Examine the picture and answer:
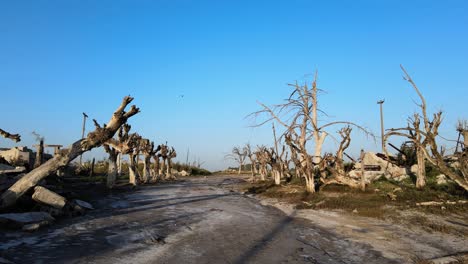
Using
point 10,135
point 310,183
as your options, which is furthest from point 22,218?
point 310,183

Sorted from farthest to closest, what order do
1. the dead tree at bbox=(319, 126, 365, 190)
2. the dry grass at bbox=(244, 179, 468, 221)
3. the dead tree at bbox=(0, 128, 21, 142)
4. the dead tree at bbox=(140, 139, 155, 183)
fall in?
the dead tree at bbox=(140, 139, 155, 183) < the dead tree at bbox=(319, 126, 365, 190) < the dead tree at bbox=(0, 128, 21, 142) < the dry grass at bbox=(244, 179, 468, 221)

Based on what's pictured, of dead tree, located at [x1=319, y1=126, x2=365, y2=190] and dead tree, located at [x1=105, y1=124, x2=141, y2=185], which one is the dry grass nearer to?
dead tree, located at [x1=319, y1=126, x2=365, y2=190]

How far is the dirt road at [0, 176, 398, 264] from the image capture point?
23.2ft

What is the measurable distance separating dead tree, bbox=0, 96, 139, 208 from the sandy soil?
2319 millimetres

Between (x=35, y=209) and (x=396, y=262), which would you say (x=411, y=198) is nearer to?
(x=396, y=262)

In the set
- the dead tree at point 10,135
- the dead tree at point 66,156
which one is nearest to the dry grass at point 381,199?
the dead tree at point 66,156

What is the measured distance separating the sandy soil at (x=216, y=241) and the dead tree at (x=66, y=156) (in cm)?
232

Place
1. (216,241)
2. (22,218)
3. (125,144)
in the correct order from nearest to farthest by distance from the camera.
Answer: (216,241), (22,218), (125,144)

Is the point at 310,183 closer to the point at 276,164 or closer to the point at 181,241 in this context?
the point at 276,164

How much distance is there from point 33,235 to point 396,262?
867 cm

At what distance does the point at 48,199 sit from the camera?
1210 centimetres

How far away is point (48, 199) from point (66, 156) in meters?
1.82

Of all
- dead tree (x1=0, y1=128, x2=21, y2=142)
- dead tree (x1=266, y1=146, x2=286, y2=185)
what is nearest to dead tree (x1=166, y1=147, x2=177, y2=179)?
dead tree (x1=266, y1=146, x2=286, y2=185)

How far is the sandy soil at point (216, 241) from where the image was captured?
7129mm
